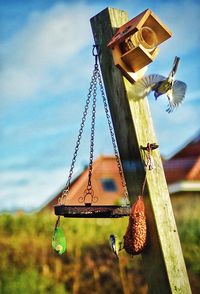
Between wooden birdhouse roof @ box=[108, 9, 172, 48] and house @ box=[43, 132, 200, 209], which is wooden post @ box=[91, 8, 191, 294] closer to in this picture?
wooden birdhouse roof @ box=[108, 9, 172, 48]

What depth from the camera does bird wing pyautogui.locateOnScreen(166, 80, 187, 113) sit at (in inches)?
115

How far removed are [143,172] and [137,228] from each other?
0.25m

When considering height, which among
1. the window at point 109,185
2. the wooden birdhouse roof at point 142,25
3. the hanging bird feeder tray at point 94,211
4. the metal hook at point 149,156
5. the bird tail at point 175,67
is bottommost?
the hanging bird feeder tray at point 94,211

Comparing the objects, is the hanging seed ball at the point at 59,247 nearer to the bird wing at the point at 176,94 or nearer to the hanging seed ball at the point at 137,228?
the hanging seed ball at the point at 137,228

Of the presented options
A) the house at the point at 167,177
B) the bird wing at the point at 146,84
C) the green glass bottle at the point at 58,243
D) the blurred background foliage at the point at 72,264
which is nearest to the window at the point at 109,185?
the house at the point at 167,177

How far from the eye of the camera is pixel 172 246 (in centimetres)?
272

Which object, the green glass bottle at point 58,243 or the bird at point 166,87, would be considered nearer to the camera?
the bird at point 166,87

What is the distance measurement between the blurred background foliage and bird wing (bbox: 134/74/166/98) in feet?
13.2

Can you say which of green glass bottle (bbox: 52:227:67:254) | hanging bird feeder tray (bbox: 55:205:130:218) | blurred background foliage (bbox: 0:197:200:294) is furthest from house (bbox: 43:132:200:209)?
hanging bird feeder tray (bbox: 55:205:130:218)

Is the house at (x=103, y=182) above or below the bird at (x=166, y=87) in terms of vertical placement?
above

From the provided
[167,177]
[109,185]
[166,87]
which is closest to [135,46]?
[166,87]

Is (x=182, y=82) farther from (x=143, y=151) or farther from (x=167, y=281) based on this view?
(x=167, y=281)

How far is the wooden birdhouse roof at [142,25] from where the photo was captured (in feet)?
9.27

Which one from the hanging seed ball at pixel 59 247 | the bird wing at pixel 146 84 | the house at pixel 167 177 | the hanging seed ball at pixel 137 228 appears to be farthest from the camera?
the house at pixel 167 177
